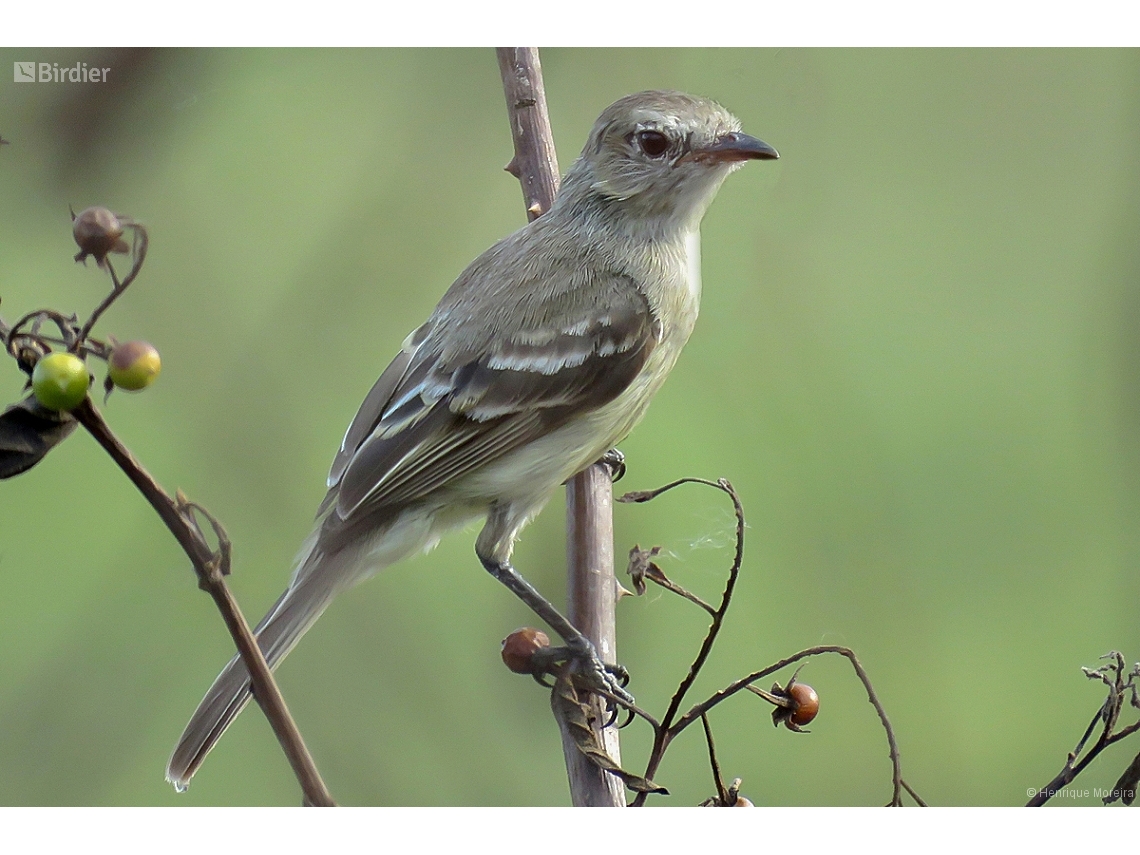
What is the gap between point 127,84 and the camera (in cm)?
173

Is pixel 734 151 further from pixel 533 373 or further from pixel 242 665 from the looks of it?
pixel 242 665

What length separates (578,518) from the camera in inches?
68.8

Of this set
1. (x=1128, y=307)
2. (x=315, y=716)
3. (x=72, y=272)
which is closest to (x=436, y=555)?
(x=315, y=716)

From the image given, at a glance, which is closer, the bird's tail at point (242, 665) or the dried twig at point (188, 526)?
the dried twig at point (188, 526)

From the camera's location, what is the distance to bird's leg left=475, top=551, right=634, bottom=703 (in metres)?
1.53

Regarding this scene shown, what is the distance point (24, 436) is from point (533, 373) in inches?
33.5

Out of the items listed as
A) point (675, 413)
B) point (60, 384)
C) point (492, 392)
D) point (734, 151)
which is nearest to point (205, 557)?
point (60, 384)

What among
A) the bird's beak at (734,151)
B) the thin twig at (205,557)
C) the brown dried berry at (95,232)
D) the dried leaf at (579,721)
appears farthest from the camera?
the bird's beak at (734,151)

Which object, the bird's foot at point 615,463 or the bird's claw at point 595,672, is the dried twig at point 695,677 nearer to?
the bird's claw at point 595,672

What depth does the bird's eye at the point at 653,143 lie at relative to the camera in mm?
1750

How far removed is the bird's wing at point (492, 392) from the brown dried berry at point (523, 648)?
297mm

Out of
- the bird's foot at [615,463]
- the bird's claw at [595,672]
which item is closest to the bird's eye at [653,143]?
the bird's foot at [615,463]

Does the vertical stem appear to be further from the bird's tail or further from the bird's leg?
the bird's tail

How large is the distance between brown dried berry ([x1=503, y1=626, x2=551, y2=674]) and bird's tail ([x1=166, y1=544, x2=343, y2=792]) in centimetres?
31
